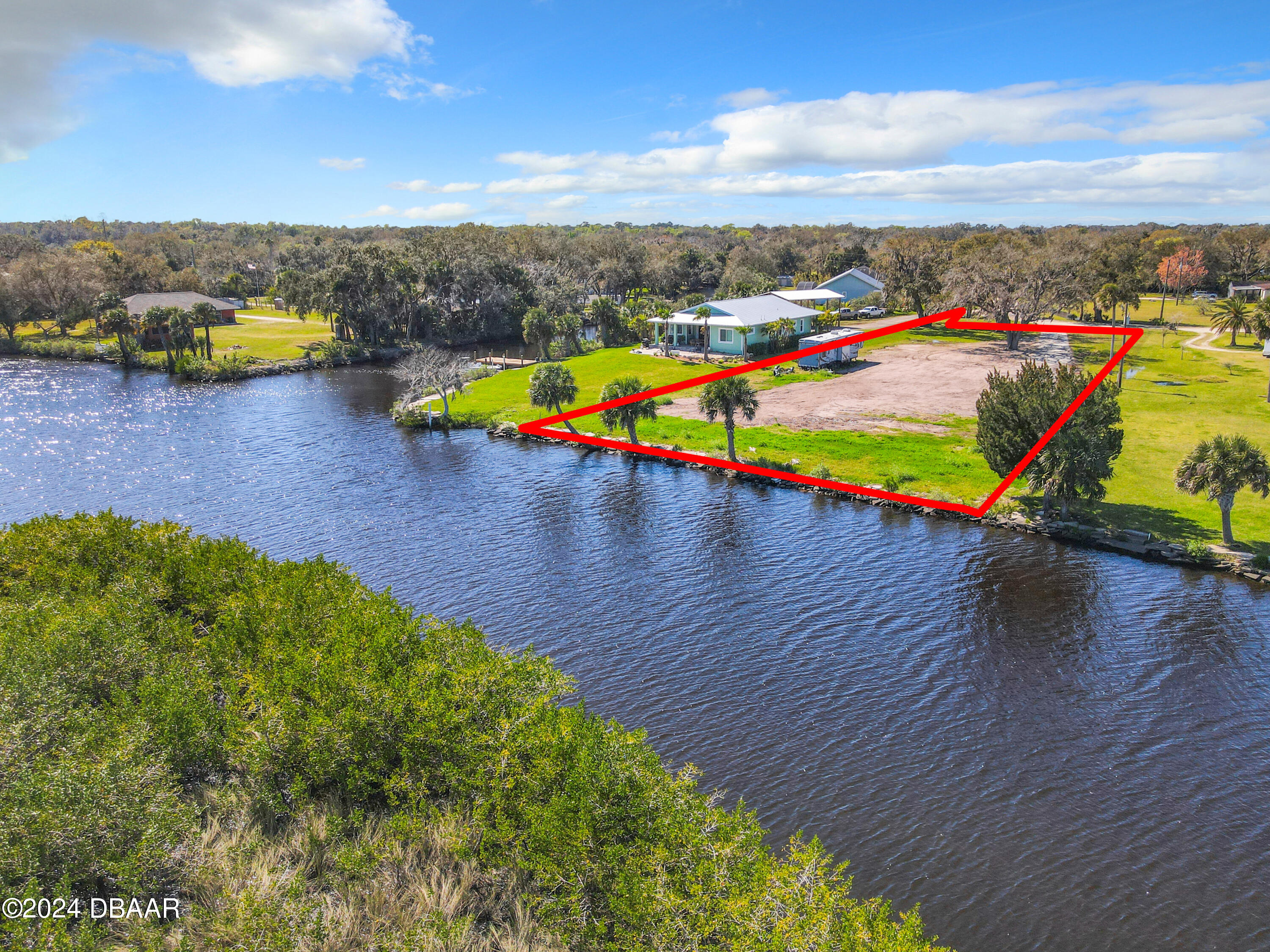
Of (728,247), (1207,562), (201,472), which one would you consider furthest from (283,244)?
(1207,562)

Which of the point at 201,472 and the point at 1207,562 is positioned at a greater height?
the point at 201,472

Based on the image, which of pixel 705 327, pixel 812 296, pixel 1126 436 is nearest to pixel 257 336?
pixel 705 327

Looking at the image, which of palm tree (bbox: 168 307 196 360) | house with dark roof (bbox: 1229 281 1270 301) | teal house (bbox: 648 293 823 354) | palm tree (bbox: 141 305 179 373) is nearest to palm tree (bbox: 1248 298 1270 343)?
house with dark roof (bbox: 1229 281 1270 301)

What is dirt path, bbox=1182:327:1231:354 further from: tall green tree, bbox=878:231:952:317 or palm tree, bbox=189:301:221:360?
palm tree, bbox=189:301:221:360

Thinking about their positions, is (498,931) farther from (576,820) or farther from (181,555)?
(181,555)

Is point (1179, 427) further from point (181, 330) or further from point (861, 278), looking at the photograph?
point (181, 330)

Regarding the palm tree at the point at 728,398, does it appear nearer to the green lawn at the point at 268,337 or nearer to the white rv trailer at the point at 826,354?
the white rv trailer at the point at 826,354
